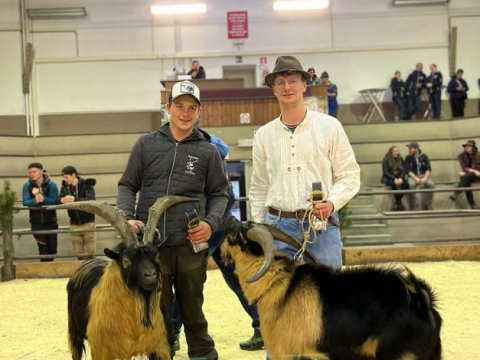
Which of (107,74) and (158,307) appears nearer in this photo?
(158,307)

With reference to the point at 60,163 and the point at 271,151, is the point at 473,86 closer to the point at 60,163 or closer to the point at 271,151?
the point at 60,163

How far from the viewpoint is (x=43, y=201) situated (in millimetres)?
8648

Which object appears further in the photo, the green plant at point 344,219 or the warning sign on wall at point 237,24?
the warning sign on wall at point 237,24

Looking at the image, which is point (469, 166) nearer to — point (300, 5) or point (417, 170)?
point (417, 170)

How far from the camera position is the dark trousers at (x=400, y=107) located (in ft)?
52.6

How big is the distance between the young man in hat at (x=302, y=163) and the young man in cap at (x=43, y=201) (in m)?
6.29

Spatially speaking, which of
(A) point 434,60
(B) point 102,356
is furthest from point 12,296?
(A) point 434,60

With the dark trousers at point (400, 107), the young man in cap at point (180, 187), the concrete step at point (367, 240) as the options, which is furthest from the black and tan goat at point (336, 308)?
the dark trousers at point (400, 107)

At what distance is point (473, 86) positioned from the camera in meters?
17.5

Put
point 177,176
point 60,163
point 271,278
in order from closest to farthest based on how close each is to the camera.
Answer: point 271,278 < point 177,176 < point 60,163

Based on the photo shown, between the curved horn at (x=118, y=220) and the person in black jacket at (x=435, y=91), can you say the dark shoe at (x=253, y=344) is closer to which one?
the curved horn at (x=118, y=220)

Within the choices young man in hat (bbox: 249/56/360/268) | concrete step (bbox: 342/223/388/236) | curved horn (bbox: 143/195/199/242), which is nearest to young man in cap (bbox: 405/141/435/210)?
concrete step (bbox: 342/223/388/236)

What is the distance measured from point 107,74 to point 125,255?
15.0 meters

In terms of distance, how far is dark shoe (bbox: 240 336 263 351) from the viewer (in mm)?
4547
